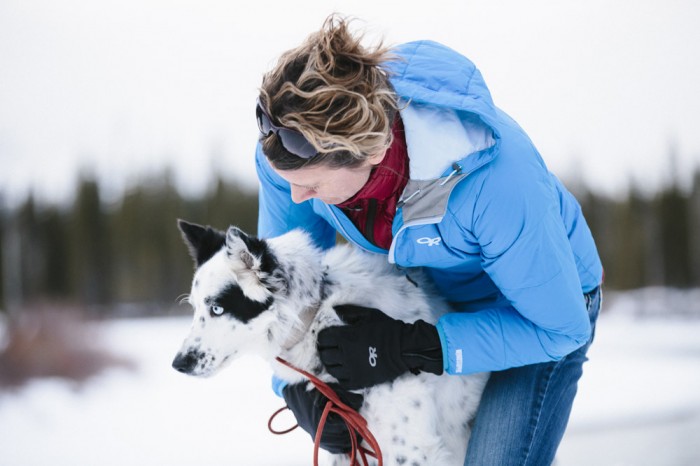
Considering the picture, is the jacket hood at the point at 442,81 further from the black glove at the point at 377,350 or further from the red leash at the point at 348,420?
the red leash at the point at 348,420

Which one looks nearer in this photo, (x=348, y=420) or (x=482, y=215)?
(x=482, y=215)

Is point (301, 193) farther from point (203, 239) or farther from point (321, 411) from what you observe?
point (321, 411)

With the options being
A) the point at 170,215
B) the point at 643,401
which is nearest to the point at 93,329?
the point at 170,215

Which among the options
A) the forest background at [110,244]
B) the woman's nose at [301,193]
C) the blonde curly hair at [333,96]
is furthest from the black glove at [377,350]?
the forest background at [110,244]

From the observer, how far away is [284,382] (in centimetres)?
236

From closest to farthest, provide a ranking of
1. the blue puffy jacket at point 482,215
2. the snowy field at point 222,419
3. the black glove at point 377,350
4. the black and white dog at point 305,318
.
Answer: the blue puffy jacket at point 482,215
the black glove at point 377,350
the black and white dog at point 305,318
the snowy field at point 222,419

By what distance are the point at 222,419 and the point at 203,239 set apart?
3134 mm

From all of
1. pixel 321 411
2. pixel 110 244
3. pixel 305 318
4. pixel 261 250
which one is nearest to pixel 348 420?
pixel 321 411

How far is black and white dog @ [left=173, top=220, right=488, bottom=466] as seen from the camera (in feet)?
6.65

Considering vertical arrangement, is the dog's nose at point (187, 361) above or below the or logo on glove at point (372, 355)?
below

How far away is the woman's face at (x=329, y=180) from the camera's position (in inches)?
65.9

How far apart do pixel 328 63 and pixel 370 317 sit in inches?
35.2

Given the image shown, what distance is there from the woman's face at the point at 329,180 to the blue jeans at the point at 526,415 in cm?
90

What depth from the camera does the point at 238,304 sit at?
2.10m
